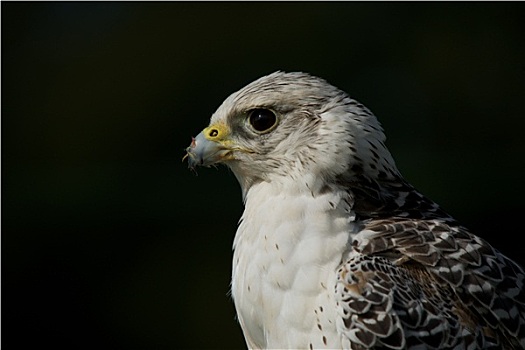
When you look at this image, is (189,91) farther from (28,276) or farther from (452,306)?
(452,306)

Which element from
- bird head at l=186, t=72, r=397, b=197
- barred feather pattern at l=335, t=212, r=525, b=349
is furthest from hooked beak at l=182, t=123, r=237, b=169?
barred feather pattern at l=335, t=212, r=525, b=349

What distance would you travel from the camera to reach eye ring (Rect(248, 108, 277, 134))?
10.9 ft

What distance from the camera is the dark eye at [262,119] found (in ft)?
10.9

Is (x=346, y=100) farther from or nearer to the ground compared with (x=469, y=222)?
farther from the ground

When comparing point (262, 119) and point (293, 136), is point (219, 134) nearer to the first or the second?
point (262, 119)

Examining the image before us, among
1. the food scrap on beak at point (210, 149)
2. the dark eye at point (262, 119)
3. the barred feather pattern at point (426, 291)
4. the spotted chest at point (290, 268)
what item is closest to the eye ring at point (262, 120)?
the dark eye at point (262, 119)

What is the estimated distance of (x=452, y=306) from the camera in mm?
2938

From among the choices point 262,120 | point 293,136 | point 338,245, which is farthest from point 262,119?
point 338,245

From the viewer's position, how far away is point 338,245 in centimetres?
302

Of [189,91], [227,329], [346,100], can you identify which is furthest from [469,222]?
[346,100]

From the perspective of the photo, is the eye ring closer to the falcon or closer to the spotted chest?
the falcon

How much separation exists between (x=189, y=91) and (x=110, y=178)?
0.97 meters

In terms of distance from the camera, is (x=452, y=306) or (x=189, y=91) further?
(x=189, y=91)

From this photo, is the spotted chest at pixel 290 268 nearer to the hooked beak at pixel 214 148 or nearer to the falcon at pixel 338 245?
the falcon at pixel 338 245
